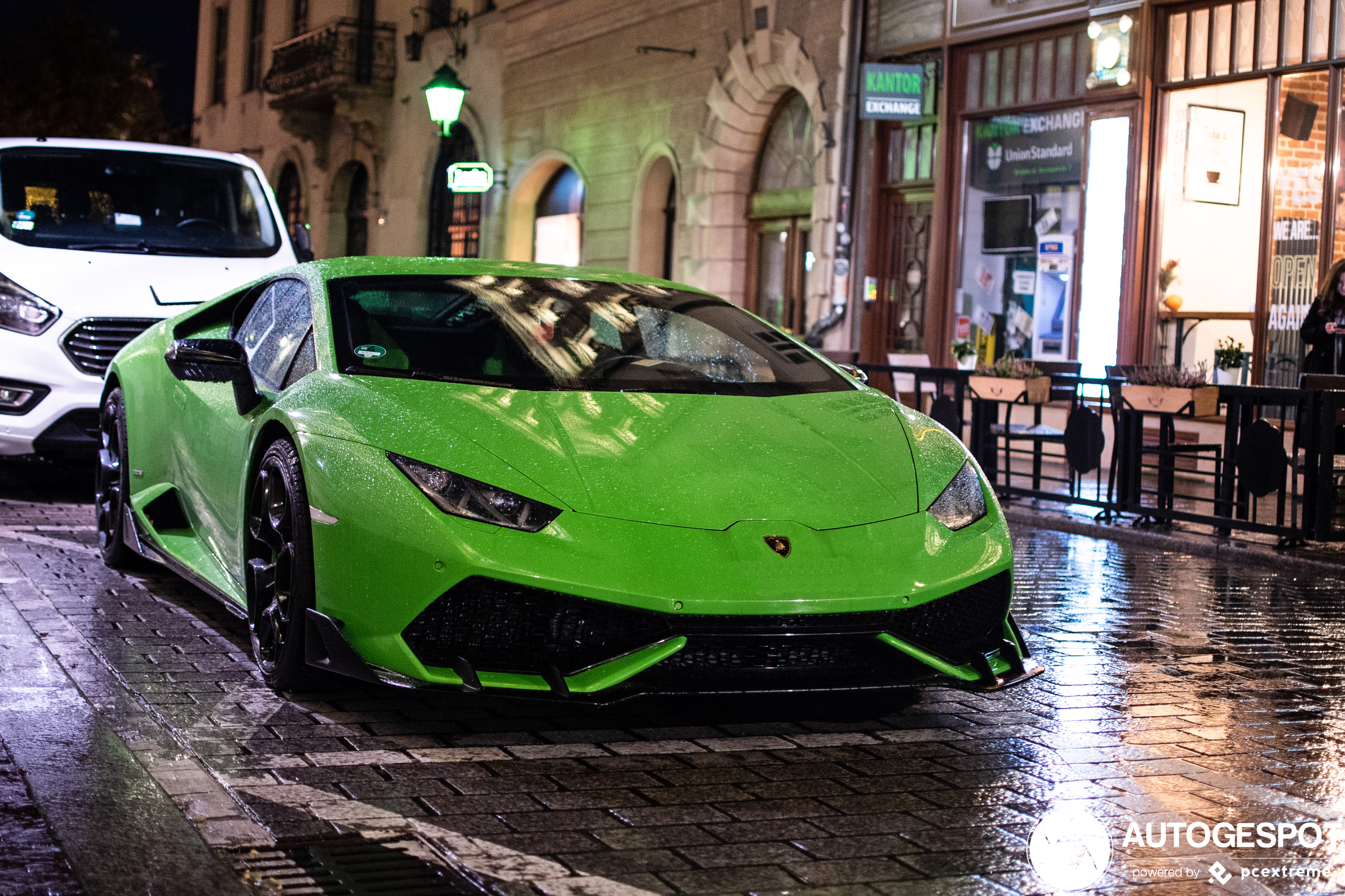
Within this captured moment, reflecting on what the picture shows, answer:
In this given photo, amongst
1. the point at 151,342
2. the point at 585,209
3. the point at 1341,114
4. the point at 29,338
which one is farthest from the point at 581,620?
the point at 585,209

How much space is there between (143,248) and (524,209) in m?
17.4

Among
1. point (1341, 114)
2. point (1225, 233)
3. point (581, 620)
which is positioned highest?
point (1341, 114)

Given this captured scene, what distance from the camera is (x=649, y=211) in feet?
76.4

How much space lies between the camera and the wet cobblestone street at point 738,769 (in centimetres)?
354

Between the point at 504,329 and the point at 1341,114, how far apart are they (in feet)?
35.9

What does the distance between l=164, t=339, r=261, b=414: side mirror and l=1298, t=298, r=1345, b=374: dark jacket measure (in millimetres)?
9945

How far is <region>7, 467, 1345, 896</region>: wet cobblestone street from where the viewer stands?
354cm

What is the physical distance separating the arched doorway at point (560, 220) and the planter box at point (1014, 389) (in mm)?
14002

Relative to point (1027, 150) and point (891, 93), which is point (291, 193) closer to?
point (891, 93)

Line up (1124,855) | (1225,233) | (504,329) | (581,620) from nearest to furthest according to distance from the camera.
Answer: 1. (1124,855)
2. (581,620)
3. (504,329)
4. (1225,233)

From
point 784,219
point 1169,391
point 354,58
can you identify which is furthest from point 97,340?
point 354,58

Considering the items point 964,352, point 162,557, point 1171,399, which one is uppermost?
point 964,352

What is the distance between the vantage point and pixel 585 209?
24938mm

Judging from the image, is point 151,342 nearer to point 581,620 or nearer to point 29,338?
point 29,338
